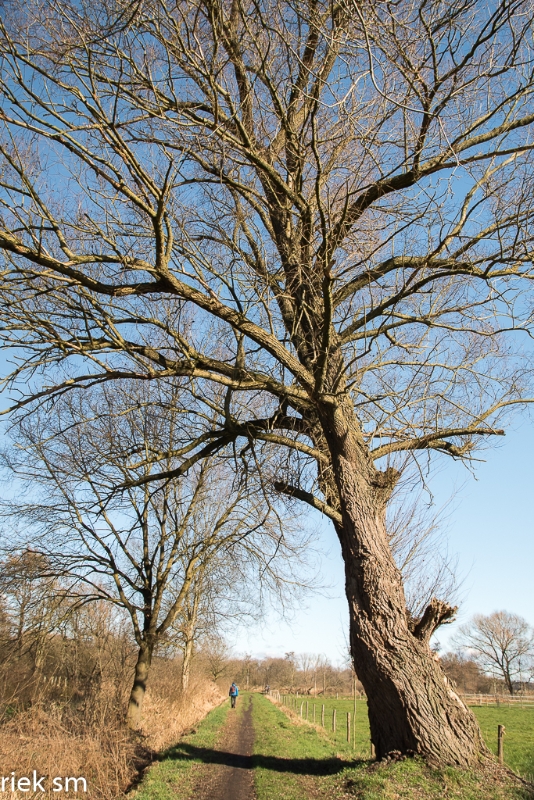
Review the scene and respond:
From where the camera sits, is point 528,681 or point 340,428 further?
point 528,681

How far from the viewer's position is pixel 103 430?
9758mm

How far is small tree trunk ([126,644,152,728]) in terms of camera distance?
11.8 m

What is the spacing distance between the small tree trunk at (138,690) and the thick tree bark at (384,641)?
7.99m

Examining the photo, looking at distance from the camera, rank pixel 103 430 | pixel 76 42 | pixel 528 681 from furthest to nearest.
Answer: pixel 528 681 < pixel 103 430 < pixel 76 42

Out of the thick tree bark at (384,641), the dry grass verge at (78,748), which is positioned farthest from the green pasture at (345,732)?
the dry grass verge at (78,748)

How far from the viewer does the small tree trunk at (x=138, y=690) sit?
11.8 metres

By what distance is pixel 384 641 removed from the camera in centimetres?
554

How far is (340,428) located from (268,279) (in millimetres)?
1911

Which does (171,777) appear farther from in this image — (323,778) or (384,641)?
(384,641)

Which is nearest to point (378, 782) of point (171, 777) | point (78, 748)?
point (171, 777)

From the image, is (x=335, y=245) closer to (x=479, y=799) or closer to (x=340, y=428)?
(x=340, y=428)

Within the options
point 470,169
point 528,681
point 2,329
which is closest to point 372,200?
point 470,169

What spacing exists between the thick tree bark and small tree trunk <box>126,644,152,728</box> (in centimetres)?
799

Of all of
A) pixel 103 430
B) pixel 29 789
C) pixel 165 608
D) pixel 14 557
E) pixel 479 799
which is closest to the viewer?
pixel 479 799
